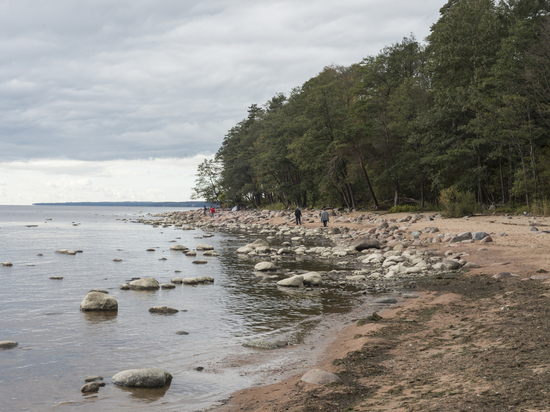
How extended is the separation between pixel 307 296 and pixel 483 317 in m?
5.20

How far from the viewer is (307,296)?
1218 centimetres

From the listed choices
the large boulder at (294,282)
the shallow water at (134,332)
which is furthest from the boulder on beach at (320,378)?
the large boulder at (294,282)

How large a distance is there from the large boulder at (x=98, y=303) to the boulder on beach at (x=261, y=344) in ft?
15.4

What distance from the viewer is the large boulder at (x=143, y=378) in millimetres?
6273

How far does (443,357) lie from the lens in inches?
241

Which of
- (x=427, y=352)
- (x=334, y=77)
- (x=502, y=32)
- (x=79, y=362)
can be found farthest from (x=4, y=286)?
(x=334, y=77)

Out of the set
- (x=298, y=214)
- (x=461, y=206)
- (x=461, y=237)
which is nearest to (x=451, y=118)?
(x=461, y=206)

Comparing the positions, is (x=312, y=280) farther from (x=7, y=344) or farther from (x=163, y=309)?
(x=7, y=344)

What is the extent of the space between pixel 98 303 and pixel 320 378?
746cm

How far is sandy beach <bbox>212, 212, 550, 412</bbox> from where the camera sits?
15.0 ft

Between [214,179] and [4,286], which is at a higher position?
[214,179]

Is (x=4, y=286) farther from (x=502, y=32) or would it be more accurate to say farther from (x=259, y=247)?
(x=502, y=32)

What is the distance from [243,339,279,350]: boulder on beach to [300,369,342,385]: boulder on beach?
209 centimetres

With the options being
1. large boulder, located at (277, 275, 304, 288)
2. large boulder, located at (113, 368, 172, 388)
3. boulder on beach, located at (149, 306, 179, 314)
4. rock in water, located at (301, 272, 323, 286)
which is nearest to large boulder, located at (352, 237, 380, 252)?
rock in water, located at (301, 272, 323, 286)
